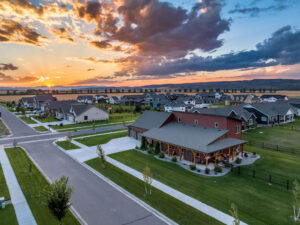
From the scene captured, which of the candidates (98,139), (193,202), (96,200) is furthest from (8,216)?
(98,139)

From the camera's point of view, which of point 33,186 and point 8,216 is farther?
point 33,186

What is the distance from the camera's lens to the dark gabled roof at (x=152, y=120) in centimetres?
3312

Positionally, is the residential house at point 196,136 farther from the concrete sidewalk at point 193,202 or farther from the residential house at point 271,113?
the residential house at point 271,113

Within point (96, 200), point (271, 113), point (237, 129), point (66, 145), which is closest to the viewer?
point (96, 200)

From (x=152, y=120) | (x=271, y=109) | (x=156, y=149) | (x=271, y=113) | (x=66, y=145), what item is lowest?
(x=66, y=145)

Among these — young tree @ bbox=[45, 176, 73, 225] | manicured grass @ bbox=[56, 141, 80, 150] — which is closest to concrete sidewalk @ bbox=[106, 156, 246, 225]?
young tree @ bbox=[45, 176, 73, 225]

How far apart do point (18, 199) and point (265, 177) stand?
2428cm

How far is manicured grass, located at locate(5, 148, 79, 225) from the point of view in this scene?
44.4 ft

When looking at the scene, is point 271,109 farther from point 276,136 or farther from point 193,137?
point 193,137

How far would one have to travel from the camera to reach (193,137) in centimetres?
2533

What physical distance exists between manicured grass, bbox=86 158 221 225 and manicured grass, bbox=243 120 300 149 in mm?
27140

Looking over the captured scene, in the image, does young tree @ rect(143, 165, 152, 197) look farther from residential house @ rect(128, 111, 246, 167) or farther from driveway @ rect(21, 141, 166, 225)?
residential house @ rect(128, 111, 246, 167)

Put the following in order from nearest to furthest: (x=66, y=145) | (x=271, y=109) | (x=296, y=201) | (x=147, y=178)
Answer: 1. (x=296, y=201)
2. (x=147, y=178)
3. (x=66, y=145)
4. (x=271, y=109)

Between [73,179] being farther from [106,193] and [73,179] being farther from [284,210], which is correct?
[284,210]
